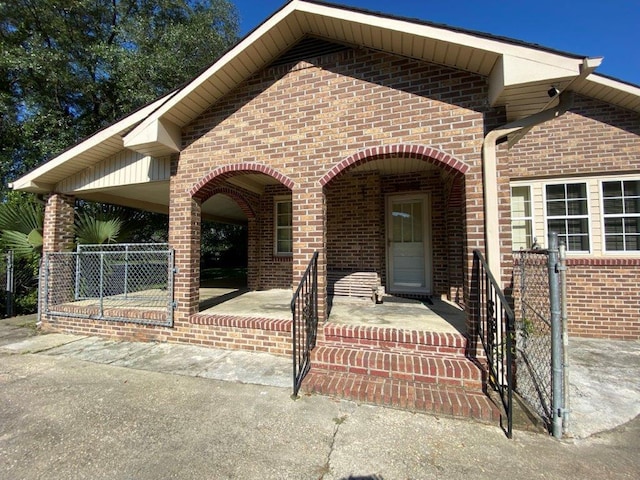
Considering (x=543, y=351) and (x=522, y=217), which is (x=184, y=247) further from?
(x=522, y=217)

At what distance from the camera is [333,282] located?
6.43 meters

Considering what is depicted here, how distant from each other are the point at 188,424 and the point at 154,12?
53.3 ft

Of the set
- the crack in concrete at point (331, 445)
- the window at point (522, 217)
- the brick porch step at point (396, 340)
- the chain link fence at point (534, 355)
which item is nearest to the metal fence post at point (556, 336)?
the chain link fence at point (534, 355)

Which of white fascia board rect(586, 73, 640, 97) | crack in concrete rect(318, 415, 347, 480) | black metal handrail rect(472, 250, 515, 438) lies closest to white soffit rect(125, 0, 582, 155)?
black metal handrail rect(472, 250, 515, 438)

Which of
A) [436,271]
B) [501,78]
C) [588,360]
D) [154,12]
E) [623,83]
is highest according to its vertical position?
[154,12]

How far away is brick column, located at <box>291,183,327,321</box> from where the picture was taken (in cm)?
409

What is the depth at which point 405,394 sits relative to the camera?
10.0 ft

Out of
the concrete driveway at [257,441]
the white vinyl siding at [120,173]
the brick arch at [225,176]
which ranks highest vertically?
the white vinyl siding at [120,173]

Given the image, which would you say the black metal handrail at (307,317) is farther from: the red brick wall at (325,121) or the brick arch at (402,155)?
the brick arch at (402,155)

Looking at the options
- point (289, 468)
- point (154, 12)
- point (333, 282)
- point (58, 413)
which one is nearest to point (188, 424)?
point (289, 468)

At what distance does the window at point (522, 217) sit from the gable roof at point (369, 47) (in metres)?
2.05

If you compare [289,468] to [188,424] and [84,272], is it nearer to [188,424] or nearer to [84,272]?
[188,424]

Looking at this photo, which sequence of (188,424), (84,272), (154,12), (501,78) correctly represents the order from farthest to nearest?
(154,12)
(84,272)
(501,78)
(188,424)

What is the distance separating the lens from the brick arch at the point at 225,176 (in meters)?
4.35
